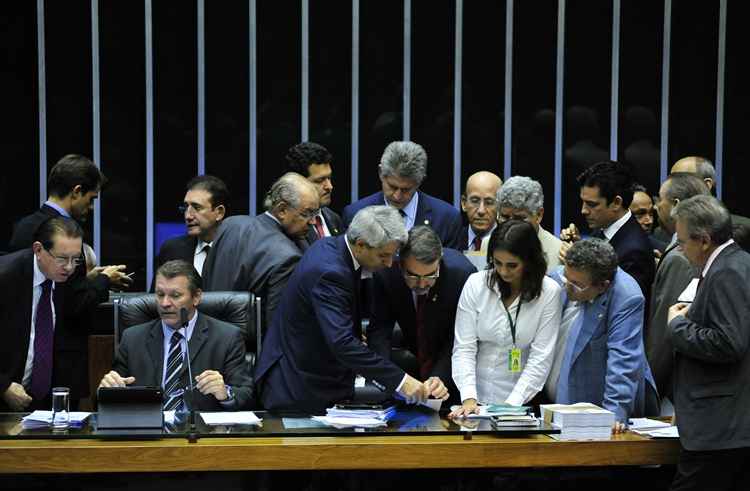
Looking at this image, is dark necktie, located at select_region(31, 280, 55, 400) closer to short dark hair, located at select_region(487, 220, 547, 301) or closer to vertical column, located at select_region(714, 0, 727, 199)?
short dark hair, located at select_region(487, 220, 547, 301)

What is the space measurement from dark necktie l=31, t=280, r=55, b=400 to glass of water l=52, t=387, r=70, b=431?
566 mm

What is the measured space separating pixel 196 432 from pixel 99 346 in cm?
156

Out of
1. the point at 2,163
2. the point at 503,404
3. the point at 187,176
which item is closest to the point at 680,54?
the point at 187,176

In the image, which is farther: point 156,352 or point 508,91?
point 508,91

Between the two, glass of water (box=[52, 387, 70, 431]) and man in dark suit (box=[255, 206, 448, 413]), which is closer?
glass of water (box=[52, 387, 70, 431])

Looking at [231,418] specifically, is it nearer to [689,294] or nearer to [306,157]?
[689,294]

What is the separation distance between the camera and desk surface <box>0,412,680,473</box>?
156 inches

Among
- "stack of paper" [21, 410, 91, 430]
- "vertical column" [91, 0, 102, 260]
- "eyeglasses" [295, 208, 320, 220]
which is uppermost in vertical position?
"vertical column" [91, 0, 102, 260]

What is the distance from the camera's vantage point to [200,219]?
5.56 m

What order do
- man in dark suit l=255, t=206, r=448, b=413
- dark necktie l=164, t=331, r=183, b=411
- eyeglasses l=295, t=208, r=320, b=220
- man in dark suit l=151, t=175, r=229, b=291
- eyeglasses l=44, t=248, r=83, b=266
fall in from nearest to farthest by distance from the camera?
man in dark suit l=255, t=206, r=448, b=413 < dark necktie l=164, t=331, r=183, b=411 < eyeglasses l=44, t=248, r=83, b=266 < eyeglasses l=295, t=208, r=320, b=220 < man in dark suit l=151, t=175, r=229, b=291

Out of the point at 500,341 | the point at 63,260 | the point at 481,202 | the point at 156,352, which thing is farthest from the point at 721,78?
the point at 63,260

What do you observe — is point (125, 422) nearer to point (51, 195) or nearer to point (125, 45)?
point (51, 195)

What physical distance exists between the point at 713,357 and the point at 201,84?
12.9 ft

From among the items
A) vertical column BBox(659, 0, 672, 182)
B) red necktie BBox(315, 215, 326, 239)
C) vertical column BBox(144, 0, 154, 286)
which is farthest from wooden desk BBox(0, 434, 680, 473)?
vertical column BBox(659, 0, 672, 182)
